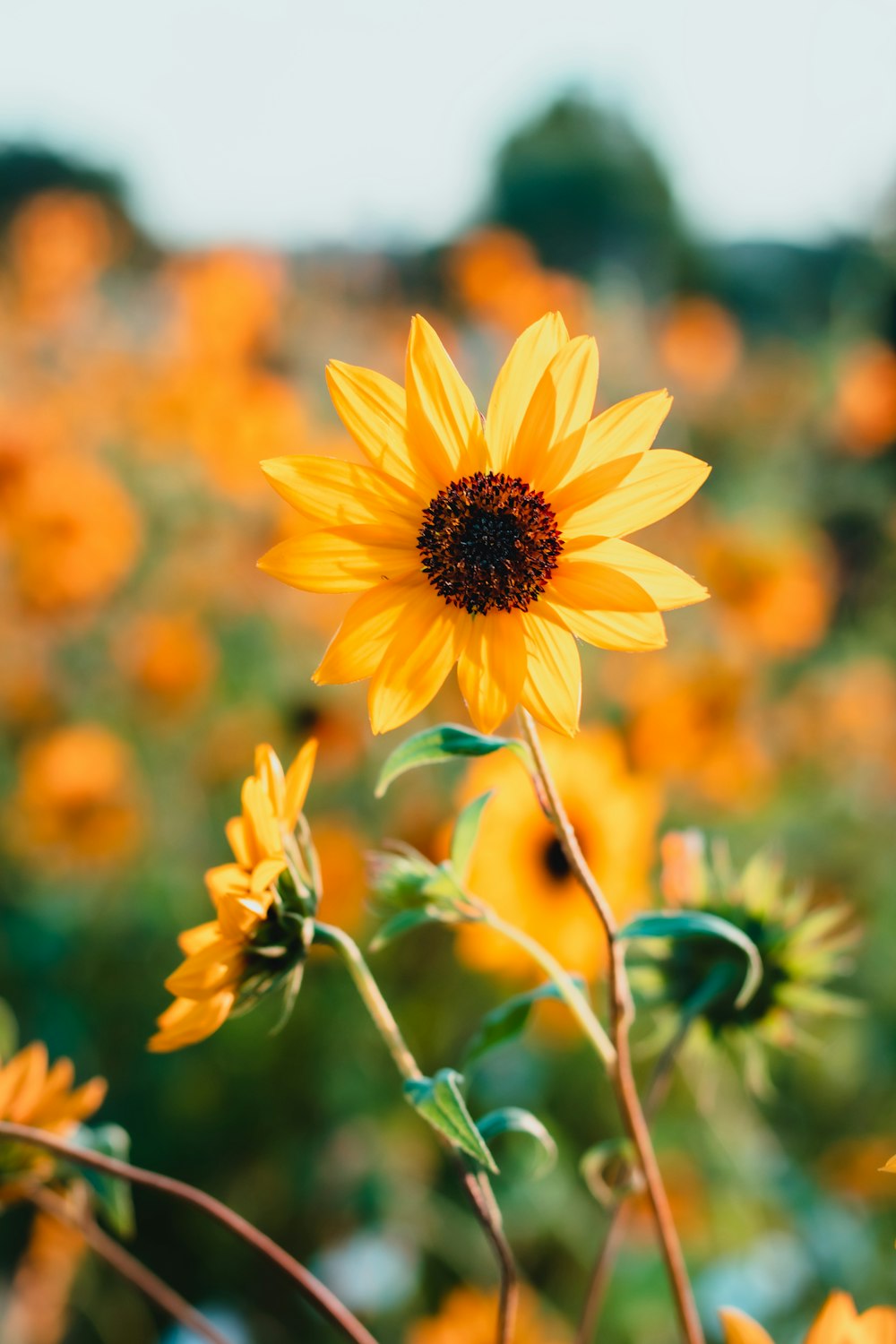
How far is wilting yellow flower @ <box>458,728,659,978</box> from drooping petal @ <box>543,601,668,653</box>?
0.78 m

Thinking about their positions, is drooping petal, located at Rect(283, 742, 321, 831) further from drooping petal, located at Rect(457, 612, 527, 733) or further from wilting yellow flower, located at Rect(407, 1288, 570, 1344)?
wilting yellow flower, located at Rect(407, 1288, 570, 1344)

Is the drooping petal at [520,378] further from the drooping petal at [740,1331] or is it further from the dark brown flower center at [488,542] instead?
the drooping petal at [740,1331]

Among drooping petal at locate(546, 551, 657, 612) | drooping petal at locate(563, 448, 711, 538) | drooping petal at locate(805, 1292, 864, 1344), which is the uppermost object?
drooping petal at locate(563, 448, 711, 538)

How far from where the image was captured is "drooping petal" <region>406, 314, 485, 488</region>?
57 centimetres

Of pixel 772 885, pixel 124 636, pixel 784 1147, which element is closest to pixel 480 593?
pixel 772 885

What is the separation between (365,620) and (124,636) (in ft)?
7.25

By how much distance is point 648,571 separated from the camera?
584 mm

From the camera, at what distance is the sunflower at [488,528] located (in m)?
0.56

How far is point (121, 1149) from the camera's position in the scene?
1.97 ft

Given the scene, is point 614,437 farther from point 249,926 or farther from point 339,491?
point 249,926

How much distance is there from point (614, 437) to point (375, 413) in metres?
0.12

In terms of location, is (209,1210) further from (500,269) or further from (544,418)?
(500,269)

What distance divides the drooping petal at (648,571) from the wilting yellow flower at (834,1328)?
0.32m

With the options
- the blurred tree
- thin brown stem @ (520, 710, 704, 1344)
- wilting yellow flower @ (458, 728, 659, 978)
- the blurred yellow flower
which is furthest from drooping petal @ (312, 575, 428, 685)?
the blurred tree
